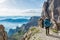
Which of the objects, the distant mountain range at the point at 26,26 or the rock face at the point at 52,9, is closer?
the rock face at the point at 52,9

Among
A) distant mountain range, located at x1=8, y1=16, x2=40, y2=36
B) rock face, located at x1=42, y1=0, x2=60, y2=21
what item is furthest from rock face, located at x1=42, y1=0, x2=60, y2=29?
distant mountain range, located at x1=8, y1=16, x2=40, y2=36

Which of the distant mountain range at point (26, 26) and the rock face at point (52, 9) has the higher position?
the rock face at point (52, 9)

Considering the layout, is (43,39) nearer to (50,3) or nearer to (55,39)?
(55,39)

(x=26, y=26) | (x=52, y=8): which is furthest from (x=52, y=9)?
(x=26, y=26)

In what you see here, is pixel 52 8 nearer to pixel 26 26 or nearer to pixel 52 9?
pixel 52 9

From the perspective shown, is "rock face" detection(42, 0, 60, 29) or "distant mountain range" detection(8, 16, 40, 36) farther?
"distant mountain range" detection(8, 16, 40, 36)

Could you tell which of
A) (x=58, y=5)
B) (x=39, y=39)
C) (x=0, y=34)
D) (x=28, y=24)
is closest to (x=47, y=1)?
(x=58, y=5)

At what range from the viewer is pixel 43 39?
45.0 ft

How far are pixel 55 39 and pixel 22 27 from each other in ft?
362

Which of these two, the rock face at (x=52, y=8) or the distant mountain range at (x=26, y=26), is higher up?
the rock face at (x=52, y=8)

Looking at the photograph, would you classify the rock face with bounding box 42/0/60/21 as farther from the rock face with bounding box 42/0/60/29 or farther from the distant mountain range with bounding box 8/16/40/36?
the distant mountain range with bounding box 8/16/40/36

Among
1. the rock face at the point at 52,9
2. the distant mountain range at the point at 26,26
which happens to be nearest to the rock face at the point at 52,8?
the rock face at the point at 52,9

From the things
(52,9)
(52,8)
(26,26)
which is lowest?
(26,26)

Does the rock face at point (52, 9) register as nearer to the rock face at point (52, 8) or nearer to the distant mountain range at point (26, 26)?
the rock face at point (52, 8)
